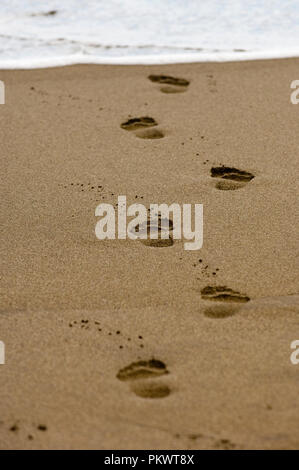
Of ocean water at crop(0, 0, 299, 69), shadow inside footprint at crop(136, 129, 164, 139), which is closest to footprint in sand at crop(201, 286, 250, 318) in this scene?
shadow inside footprint at crop(136, 129, 164, 139)

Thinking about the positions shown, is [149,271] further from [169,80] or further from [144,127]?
[169,80]

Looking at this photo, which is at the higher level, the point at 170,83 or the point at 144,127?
the point at 170,83

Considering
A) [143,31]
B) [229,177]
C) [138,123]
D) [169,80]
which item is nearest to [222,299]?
[229,177]

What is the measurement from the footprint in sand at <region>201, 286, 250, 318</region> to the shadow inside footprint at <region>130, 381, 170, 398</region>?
0.37 meters

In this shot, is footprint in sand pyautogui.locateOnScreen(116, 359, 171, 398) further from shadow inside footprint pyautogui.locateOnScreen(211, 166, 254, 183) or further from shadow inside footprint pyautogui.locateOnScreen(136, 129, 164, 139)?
shadow inside footprint pyautogui.locateOnScreen(136, 129, 164, 139)

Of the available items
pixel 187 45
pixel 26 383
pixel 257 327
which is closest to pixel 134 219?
pixel 257 327

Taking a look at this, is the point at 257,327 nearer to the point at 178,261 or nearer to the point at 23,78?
the point at 178,261

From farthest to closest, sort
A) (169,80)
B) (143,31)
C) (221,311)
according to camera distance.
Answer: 1. (143,31)
2. (169,80)
3. (221,311)

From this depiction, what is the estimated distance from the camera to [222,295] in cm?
257

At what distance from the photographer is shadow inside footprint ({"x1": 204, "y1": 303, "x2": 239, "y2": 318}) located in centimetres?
248

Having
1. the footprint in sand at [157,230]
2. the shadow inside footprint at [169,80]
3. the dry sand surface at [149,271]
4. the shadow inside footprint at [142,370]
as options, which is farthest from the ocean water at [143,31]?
the shadow inside footprint at [142,370]

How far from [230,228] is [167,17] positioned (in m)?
2.77

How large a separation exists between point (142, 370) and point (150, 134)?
159 centimetres

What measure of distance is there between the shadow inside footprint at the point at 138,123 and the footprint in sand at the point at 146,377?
5.32ft
